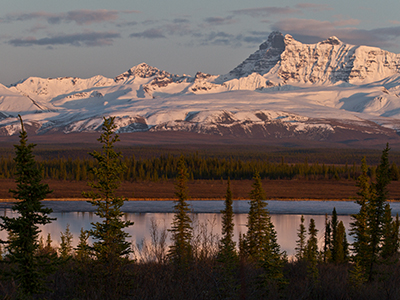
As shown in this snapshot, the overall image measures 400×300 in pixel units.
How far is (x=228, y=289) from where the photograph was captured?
41.9 feet

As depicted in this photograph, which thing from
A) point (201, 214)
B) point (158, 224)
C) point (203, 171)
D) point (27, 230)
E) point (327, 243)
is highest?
point (27, 230)

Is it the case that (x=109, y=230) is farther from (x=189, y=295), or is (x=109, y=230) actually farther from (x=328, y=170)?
(x=328, y=170)

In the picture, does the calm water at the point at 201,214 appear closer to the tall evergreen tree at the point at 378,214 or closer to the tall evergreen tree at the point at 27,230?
the tall evergreen tree at the point at 378,214

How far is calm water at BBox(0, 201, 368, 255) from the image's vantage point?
5397cm

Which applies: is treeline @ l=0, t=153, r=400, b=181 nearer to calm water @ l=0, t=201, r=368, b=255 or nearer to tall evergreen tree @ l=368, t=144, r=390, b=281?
calm water @ l=0, t=201, r=368, b=255

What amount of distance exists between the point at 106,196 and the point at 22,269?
12.0 feet

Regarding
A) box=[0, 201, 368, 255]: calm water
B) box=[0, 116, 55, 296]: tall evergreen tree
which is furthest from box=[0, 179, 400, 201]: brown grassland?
box=[0, 116, 55, 296]: tall evergreen tree

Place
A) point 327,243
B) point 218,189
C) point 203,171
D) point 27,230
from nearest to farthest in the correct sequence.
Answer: point 27,230 < point 327,243 < point 218,189 < point 203,171

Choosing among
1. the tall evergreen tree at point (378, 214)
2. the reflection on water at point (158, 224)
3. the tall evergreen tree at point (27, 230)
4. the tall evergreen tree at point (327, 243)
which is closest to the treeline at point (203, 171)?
the reflection on water at point (158, 224)

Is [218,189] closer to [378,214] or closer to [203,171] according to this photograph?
[203,171]

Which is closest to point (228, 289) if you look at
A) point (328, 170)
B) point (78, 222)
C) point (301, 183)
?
point (78, 222)

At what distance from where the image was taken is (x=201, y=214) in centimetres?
7225

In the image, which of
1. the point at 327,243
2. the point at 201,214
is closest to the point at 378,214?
the point at 327,243

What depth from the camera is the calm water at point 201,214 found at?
177 ft
